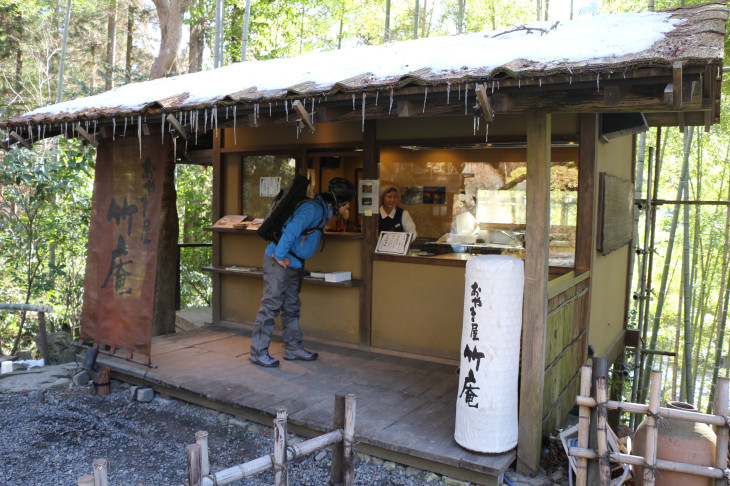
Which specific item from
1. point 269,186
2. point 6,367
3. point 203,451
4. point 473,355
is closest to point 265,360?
point 269,186

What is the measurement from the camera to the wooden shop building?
3496 mm

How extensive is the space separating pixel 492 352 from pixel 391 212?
9.40ft

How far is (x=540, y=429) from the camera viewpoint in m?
3.90

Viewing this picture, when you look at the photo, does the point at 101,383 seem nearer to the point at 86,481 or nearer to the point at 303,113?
the point at 303,113

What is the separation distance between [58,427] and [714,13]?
6380 mm

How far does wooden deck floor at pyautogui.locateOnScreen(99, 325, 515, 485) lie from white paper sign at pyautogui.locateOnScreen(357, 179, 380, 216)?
1.68 metres

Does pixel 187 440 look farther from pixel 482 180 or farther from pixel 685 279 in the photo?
pixel 685 279

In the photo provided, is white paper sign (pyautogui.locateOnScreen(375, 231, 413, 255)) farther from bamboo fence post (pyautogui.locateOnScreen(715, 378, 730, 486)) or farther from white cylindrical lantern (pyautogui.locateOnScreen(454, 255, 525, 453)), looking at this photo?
bamboo fence post (pyautogui.locateOnScreen(715, 378, 730, 486))

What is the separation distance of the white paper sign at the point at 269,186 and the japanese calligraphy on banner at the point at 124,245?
1.86m

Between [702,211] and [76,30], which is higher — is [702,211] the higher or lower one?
the lower one

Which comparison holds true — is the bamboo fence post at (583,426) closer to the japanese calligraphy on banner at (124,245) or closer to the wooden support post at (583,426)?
the wooden support post at (583,426)

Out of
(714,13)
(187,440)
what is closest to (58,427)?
(187,440)

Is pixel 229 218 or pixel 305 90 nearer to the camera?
pixel 305 90

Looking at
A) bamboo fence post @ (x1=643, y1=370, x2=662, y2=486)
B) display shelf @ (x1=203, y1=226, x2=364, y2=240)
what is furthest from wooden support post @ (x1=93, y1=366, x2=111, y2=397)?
bamboo fence post @ (x1=643, y1=370, x2=662, y2=486)
